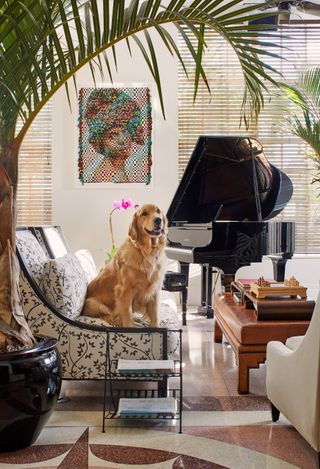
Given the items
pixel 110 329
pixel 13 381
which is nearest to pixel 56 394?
pixel 13 381

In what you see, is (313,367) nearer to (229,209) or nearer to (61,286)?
(61,286)

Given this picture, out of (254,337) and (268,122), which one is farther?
(268,122)

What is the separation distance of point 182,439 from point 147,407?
247 mm

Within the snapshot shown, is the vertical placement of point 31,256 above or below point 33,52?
below

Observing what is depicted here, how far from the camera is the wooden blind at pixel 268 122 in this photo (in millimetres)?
7379

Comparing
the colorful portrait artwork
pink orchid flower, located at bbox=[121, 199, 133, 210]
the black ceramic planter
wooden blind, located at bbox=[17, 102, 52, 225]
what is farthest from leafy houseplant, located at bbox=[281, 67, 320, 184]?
the black ceramic planter

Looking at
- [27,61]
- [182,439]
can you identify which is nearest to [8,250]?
[27,61]

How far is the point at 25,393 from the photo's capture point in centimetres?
228

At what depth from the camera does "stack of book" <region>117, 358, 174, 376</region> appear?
2.75m

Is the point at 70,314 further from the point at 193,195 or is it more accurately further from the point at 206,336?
the point at 193,195

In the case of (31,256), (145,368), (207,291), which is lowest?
(207,291)

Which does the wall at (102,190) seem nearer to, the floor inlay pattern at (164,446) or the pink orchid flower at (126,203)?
the pink orchid flower at (126,203)

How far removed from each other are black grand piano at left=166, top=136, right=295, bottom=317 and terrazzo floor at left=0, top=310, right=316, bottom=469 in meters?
1.88

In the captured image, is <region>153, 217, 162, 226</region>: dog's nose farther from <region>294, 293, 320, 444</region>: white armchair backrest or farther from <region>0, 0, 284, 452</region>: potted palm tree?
<region>294, 293, 320, 444</region>: white armchair backrest
